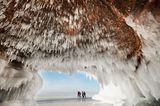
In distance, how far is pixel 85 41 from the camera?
2.33 m

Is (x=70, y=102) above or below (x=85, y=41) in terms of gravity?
below

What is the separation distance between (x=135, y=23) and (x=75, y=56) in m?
Answer: 0.66

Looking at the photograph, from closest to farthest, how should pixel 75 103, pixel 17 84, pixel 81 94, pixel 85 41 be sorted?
pixel 85 41, pixel 17 84, pixel 81 94, pixel 75 103

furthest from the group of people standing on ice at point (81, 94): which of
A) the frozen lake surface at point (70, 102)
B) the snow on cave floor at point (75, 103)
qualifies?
the snow on cave floor at point (75, 103)

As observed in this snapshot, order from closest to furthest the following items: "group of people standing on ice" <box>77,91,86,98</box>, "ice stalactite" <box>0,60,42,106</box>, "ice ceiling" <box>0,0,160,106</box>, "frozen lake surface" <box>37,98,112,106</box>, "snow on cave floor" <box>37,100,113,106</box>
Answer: "ice ceiling" <box>0,0,160,106</box> → "ice stalactite" <box>0,60,42,106</box> → "group of people standing on ice" <box>77,91,86,98</box> → "frozen lake surface" <box>37,98,112,106</box> → "snow on cave floor" <box>37,100,113,106</box>

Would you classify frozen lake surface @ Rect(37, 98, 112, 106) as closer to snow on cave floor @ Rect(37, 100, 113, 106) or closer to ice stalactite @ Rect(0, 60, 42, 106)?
snow on cave floor @ Rect(37, 100, 113, 106)

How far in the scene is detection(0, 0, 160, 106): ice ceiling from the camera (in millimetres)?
2064

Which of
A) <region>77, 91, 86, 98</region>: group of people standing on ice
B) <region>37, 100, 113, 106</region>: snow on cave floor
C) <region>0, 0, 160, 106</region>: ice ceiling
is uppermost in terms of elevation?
<region>0, 0, 160, 106</region>: ice ceiling

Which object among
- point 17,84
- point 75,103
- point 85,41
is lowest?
point 75,103

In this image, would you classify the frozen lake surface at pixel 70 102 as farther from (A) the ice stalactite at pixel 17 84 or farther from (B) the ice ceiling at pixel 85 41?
(B) the ice ceiling at pixel 85 41

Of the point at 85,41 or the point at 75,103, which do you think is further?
the point at 75,103

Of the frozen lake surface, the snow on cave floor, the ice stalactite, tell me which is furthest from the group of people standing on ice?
the ice stalactite

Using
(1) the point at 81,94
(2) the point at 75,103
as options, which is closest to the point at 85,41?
(1) the point at 81,94

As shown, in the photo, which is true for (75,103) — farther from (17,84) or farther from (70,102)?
(17,84)
